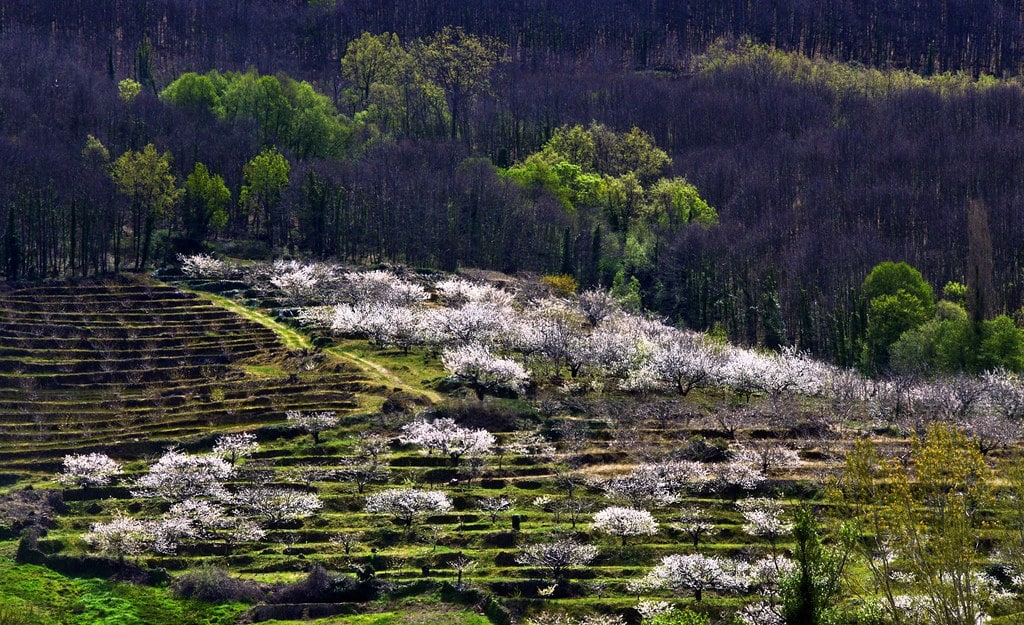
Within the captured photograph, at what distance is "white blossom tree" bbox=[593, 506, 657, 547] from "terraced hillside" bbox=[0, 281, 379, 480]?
24.2 meters

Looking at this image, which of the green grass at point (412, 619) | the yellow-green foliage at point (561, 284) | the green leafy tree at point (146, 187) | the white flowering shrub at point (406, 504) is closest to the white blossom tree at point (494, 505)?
the white flowering shrub at point (406, 504)

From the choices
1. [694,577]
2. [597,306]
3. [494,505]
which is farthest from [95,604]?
[597,306]

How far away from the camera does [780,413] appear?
83375mm

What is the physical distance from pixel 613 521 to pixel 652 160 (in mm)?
97635

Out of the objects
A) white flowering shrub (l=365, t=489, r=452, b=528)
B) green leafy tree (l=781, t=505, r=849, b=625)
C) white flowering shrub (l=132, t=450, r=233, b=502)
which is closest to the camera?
green leafy tree (l=781, t=505, r=849, b=625)

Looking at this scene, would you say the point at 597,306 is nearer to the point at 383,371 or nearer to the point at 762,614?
the point at 383,371

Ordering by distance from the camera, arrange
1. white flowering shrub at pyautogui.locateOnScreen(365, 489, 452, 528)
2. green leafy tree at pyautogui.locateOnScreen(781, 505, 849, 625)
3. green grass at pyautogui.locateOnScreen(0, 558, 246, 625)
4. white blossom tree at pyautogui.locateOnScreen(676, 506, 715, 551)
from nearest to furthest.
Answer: green leafy tree at pyautogui.locateOnScreen(781, 505, 849, 625), green grass at pyautogui.locateOnScreen(0, 558, 246, 625), white blossom tree at pyautogui.locateOnScreen(676, 506, 715, 551), white flowering shrub at pyautogui.locateOnScreen(365, 489, 452, 528)

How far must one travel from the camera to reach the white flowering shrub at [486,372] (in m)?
87.4

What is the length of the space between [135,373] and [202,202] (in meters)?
36.9

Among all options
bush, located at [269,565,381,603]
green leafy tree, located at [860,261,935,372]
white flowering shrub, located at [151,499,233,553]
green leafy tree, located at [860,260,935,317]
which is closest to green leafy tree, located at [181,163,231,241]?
white flowering shrub, located at [151,499,233,553]

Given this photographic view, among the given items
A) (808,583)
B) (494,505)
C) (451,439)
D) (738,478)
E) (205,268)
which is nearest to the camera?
(808,583)

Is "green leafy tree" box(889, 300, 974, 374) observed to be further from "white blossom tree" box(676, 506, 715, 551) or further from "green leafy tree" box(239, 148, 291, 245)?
"green leafy tree" box(239, 148, 291, 245)

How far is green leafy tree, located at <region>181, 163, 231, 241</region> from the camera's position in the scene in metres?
122

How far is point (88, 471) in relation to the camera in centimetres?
7200
